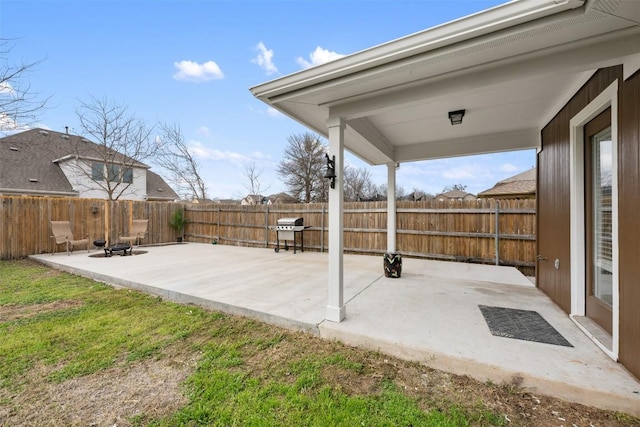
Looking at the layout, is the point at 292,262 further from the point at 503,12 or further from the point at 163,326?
the point at 503,12

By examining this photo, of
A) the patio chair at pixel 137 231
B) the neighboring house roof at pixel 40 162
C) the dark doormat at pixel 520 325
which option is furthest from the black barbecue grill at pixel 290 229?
the neighboring house roof at pixel 40 162

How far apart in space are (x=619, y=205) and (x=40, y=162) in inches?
835

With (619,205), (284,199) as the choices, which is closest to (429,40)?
(619,205)

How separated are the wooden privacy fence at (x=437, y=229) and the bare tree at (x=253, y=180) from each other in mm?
9270

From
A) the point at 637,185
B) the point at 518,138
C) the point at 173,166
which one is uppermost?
the point at 173,166

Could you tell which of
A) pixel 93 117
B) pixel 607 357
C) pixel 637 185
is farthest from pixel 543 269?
pixel 93 117

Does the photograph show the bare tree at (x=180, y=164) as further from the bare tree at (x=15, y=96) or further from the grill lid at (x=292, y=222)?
the grill lid at (x=292, y=222)

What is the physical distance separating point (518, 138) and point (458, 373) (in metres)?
4.15

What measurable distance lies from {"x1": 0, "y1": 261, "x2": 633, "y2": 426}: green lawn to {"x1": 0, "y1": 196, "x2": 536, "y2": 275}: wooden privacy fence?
4.95 m

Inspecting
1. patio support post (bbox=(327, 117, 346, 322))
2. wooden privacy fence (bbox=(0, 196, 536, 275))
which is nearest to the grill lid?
wooden privacy fence (bbox=(0, 196, 536, 275))

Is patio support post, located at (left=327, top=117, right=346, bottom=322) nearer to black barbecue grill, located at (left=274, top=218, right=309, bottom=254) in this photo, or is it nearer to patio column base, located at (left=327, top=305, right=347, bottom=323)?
patio column base, located at (left=327, top=305, right=347, bottom=323)

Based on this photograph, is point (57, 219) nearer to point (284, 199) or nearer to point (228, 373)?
point (228, 373)

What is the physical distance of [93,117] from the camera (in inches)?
360

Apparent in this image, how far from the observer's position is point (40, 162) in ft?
45.7
